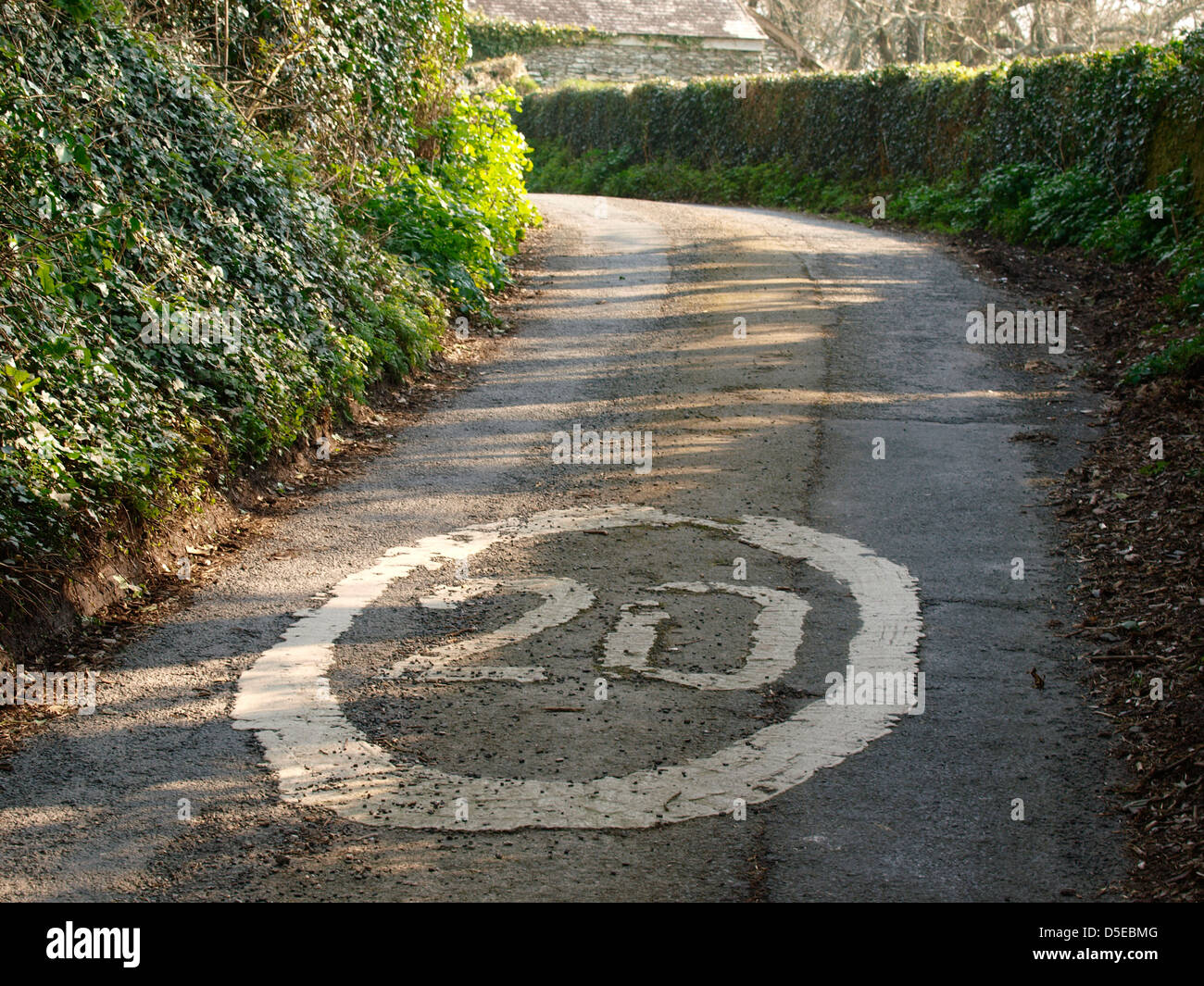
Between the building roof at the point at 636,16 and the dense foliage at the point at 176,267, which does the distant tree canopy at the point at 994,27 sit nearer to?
the building roof at the point at 636,16

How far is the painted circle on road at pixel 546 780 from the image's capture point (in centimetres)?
425

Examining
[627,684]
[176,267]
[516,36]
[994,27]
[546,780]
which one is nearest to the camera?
[546,780]

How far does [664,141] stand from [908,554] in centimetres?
2388

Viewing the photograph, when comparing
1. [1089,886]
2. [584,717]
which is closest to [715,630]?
[584,717]

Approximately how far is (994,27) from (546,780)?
38987 mm

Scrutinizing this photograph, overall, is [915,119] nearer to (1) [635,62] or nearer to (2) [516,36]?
(1) [635,62]

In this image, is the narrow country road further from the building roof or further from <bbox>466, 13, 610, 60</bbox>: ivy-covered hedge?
the building roof

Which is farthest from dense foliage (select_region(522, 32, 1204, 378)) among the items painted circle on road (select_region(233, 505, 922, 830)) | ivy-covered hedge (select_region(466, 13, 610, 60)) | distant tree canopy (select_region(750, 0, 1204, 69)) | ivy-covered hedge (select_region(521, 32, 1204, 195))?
distant tree canopy (select_region(750, 0, 1204, 69))

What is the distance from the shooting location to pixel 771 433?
348 inches

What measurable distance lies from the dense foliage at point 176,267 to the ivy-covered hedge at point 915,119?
27.0 ft

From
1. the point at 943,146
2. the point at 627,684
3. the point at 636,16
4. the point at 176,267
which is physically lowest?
the point at 627,684

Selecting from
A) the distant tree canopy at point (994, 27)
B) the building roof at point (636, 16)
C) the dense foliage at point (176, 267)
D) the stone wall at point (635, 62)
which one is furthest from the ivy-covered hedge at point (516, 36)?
the dense foliage at point (176, 267)

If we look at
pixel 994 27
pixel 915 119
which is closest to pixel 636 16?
pixel 994 27

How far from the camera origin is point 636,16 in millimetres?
38094
